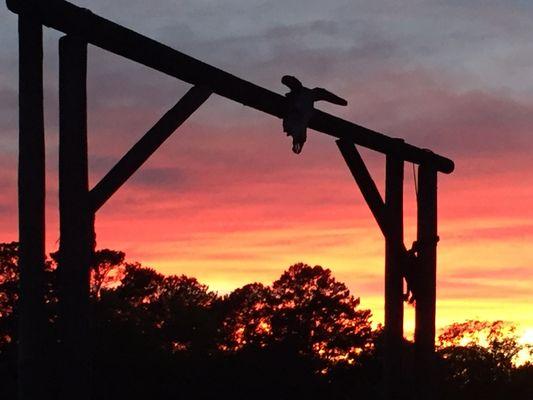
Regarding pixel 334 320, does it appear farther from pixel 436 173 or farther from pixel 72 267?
pixel 72 267

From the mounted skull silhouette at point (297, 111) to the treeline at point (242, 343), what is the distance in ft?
67.9

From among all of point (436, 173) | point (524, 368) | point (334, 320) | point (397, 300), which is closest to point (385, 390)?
point (397, 300)

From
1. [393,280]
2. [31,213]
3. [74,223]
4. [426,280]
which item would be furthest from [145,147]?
[426,280]

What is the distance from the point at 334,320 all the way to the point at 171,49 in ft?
134

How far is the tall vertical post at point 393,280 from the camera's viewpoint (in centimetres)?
1095

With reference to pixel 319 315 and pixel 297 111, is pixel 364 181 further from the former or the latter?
pixel 319 315

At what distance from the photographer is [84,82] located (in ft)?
23.8

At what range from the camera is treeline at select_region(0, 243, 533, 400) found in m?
31.2

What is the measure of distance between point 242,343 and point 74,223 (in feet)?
139

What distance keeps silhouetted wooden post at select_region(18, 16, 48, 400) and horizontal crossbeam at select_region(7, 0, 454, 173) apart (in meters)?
0.20

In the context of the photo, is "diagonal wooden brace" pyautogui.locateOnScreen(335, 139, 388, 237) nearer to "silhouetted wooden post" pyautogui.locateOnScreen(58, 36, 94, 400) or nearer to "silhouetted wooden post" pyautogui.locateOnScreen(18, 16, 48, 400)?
"silhouetted wooden post" pyautogui.locateOnScreen(58, 36, 94, 400)

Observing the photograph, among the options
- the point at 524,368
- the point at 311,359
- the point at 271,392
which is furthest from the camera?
the point at 524,368

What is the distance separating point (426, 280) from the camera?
11.5 metres

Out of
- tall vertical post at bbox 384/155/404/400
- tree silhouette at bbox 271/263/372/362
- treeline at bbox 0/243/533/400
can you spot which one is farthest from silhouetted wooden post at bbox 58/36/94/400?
tree silhouette at bbox 271/263/372/362
